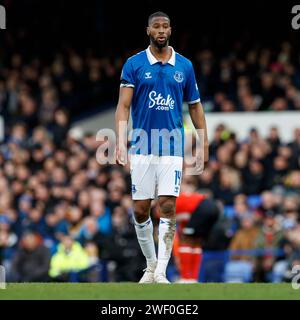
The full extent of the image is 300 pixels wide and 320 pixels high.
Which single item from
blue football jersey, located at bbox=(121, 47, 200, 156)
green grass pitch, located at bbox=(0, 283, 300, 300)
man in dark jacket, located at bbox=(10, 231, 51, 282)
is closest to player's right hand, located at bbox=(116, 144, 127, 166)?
blue football jersey, located at bbox=(121, 47, 200, 156)

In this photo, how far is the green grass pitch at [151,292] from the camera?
34.2ft

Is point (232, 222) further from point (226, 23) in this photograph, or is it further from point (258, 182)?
point (226, 23)

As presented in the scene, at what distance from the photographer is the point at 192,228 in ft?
51.0

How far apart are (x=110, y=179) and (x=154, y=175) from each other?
10277mm

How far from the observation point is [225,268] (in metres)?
18.9

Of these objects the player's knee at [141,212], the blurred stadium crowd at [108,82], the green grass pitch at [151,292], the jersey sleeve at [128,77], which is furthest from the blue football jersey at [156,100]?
the blurred stadium crowd at [108,82]

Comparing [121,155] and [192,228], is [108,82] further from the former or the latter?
[121,155]

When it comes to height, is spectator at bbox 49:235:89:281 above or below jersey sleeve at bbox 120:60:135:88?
below

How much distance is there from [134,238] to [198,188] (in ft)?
5.89

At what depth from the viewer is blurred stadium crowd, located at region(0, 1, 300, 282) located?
19.2m

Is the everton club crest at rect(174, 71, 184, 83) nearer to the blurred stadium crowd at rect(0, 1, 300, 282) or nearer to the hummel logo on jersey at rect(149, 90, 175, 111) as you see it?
the hummel logo on jersey at rect(149, 90, 175, 111)

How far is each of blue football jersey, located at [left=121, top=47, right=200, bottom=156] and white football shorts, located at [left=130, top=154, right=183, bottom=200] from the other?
73mm

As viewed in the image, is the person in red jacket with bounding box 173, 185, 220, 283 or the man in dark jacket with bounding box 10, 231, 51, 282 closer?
the person in red jacket with bounding box 173, 185, 220, 283

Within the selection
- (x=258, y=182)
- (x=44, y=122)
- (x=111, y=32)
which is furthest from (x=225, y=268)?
(x=111, y=32)
